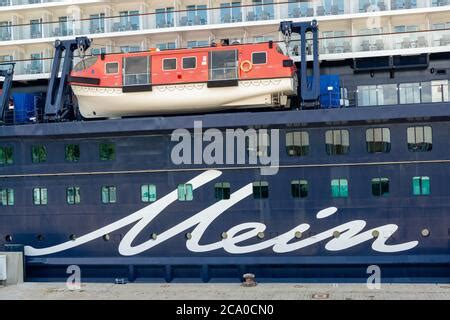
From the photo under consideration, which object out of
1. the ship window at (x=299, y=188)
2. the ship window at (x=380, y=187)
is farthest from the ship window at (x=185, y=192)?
the ship window at (x=380, y=187)

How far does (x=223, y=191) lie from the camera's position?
1759 cm

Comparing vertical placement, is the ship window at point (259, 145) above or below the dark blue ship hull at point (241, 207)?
above

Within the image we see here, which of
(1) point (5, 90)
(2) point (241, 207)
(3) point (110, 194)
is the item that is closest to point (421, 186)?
(2) point (241, 207)

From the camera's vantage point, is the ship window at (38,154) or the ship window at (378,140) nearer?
the ship window at (378,140)

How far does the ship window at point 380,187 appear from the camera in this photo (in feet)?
55.5

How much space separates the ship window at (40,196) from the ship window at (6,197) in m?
0.87

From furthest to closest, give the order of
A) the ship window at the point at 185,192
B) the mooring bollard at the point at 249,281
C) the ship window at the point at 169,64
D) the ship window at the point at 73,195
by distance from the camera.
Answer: the ship window at the point at 73,195 → the ship window at the point at 169,64 → the ship window at the point at 185,192 → the mooring bollard at the point at 249,281

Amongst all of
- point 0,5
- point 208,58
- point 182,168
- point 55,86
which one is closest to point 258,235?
point 182,168

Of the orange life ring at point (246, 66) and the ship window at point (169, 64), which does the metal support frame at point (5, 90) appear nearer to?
the ship window at point (169, 64)

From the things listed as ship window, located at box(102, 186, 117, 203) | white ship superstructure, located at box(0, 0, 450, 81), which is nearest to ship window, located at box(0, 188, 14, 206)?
ship window, located at box(102, 186, 117, 203)

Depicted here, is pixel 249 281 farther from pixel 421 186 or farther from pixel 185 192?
pixel 421 186

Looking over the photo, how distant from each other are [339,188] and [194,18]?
8.13m

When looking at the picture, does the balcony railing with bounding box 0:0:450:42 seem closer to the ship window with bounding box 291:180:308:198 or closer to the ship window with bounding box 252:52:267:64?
the ship window with bounding box 252:52:267:64

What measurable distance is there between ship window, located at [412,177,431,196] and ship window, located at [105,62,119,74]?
9.84 meters
